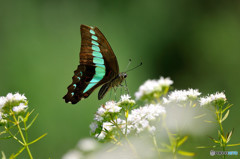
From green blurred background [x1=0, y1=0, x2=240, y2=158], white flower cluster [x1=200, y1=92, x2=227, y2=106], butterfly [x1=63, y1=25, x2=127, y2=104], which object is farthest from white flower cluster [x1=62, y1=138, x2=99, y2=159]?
green blurred background [x1=0, y1=0, x2=240, y2=158]

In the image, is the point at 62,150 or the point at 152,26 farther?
the point at 152,26

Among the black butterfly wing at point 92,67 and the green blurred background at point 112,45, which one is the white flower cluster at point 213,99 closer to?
the black butterfly wing at point 92,67

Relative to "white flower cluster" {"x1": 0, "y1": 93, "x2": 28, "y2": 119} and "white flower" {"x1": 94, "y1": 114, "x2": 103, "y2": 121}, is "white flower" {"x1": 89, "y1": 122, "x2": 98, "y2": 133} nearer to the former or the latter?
"white flower" {"x1": 94, "y1": 114, "x2": 103, "y2": 121}

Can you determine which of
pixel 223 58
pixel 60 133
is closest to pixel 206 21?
pixel 223 58

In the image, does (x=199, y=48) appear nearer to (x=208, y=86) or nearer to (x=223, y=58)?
(x=223, y=58)

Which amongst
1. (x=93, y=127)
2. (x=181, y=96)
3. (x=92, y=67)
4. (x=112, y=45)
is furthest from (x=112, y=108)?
(x=112, y=45)

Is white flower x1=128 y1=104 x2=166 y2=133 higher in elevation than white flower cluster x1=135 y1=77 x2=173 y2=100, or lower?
lower

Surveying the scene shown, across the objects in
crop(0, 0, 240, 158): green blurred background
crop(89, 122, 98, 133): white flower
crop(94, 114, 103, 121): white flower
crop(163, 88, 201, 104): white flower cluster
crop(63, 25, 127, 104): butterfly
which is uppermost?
crop(0, 0, 240, 158): green blurred background
